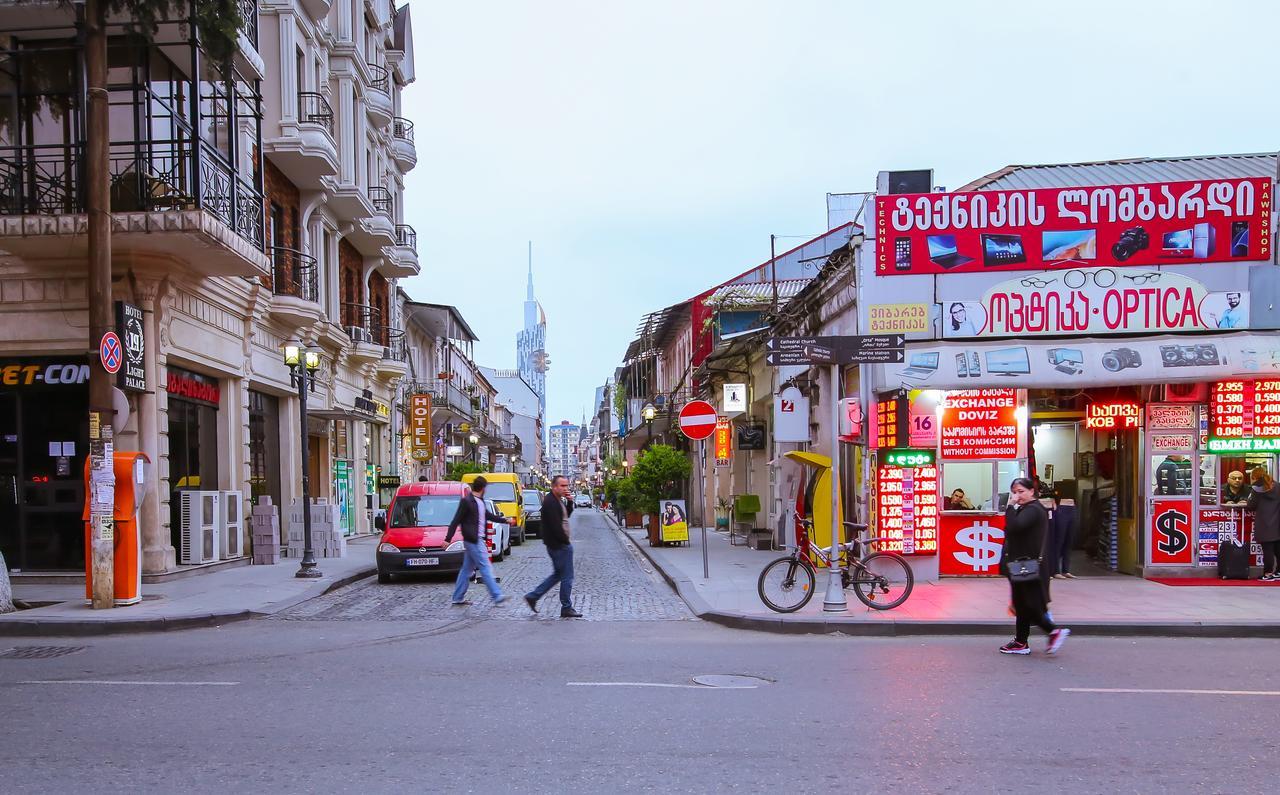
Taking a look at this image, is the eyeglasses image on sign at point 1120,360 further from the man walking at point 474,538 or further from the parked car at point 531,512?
the parked car at point 531,512

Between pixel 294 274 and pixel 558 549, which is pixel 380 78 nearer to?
pixel 294 274

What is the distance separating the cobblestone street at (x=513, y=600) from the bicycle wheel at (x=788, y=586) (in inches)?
43.4

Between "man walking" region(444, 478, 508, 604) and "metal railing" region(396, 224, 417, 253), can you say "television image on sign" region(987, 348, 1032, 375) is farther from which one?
"metal railing" region(396, 224, 417, 253)

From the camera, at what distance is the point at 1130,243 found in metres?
15.6

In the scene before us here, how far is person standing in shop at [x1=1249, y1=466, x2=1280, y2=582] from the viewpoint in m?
14.7

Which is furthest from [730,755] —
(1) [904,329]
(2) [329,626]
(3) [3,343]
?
(3) [3,343]

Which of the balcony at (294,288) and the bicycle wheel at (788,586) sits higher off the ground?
the balcony at (294,288)

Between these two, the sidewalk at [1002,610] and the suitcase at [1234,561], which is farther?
the suitcase at [1234,561]

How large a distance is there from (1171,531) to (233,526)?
17.2 m

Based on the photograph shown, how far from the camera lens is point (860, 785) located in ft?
17.4

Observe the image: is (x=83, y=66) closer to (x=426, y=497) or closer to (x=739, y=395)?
(x=426, y=497)

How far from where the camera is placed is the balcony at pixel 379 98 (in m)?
31.0

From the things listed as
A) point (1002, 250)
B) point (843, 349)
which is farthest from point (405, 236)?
point (843, 349)

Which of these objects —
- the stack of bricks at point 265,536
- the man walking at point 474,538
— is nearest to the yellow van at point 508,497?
the stack of bricks at point 265,536
